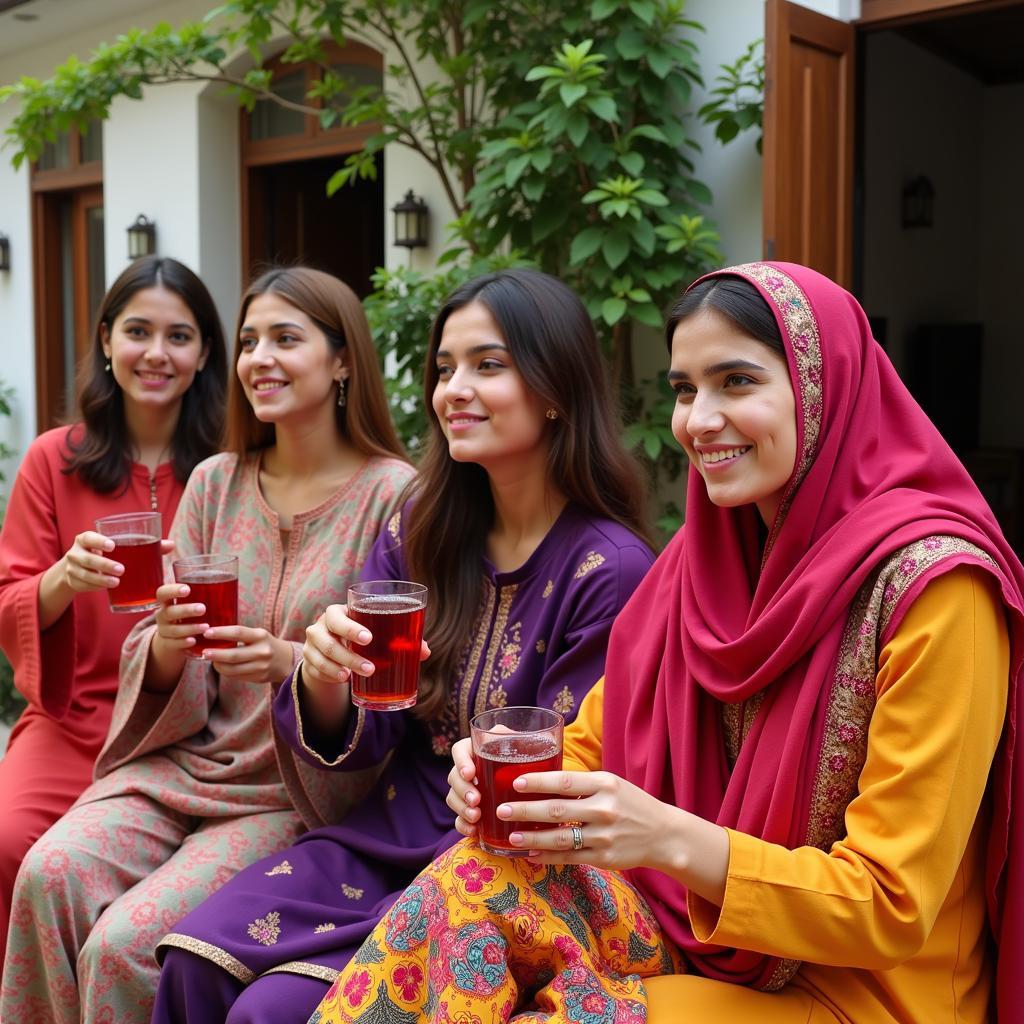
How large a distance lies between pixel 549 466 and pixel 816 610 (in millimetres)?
967

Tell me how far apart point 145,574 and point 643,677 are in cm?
123

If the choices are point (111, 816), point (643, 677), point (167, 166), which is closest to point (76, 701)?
point (111, 816)

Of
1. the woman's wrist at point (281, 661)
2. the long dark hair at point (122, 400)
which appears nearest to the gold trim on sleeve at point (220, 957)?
the woman's wrist at point (281, 661)

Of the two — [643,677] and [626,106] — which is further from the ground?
[626,106]

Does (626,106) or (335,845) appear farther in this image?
(626,106)

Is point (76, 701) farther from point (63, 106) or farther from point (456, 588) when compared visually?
point (63, 106)

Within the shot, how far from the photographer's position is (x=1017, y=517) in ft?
24.5

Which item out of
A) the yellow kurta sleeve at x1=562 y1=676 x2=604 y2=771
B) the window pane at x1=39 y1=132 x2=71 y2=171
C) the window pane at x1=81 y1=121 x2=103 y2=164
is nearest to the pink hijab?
the yellow kurta sleeve at x1=562 y1=676 x2=604 y2=771

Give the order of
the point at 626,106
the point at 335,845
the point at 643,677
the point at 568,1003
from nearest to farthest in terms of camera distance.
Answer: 1. the point at 568,1003
2. the point at 643,677
3. the point at 335,845
4. the point at 626,106

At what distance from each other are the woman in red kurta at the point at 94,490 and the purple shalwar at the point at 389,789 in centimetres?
89

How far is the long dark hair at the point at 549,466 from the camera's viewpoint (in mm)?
2469

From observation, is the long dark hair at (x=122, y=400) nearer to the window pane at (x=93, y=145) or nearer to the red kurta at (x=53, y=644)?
the red kurta at (x=53, y=644)

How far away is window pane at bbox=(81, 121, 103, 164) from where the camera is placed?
315 inches

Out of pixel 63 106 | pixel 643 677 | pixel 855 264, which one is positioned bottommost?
pixel 643 677
